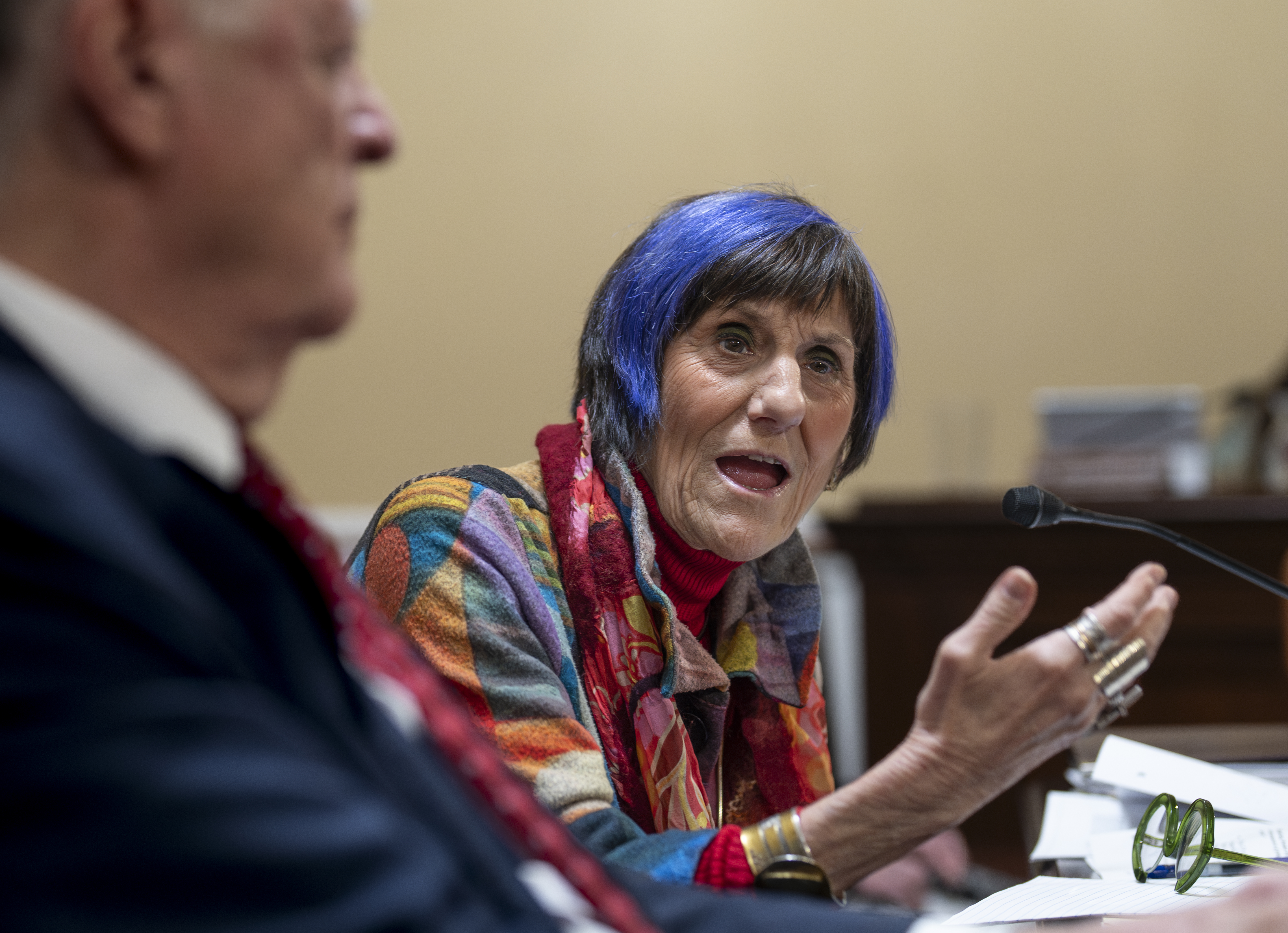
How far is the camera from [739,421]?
1359 mm

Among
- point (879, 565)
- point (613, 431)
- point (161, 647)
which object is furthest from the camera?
point (879, 565)

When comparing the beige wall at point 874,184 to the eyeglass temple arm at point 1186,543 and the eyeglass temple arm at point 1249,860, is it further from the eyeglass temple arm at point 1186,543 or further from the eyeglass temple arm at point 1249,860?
the eyeglass temple arm at point 1249,860

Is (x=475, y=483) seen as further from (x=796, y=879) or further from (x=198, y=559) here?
(x=198, y=559)

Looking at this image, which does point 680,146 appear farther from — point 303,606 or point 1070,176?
point 303,606

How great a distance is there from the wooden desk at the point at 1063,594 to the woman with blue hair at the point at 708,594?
1.85 metres

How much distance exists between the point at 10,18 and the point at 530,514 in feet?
2.73

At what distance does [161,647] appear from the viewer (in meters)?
0.46

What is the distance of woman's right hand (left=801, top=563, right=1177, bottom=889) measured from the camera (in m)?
1.02

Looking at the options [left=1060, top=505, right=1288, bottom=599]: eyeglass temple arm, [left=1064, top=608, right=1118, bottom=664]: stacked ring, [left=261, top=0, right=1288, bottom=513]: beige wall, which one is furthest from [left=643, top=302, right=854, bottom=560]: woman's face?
[left=261, top=0, right=1288, bottom=513]: beige wall

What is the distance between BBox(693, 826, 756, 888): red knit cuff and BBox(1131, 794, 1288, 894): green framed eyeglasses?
0.35m

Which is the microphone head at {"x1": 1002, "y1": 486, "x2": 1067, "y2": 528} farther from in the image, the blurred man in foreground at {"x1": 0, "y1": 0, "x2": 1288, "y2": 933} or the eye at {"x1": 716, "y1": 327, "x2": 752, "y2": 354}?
the blurred man in foreground at {"x1": 0, "y1": 0, "x2": 1288, "y2": 933}

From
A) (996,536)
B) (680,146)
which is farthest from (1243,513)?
(680,146)

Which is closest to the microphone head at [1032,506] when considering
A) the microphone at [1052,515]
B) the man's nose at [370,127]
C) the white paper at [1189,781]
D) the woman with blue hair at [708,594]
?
the microphone at [1052,515]

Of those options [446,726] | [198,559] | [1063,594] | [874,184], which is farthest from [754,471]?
[874,184]
